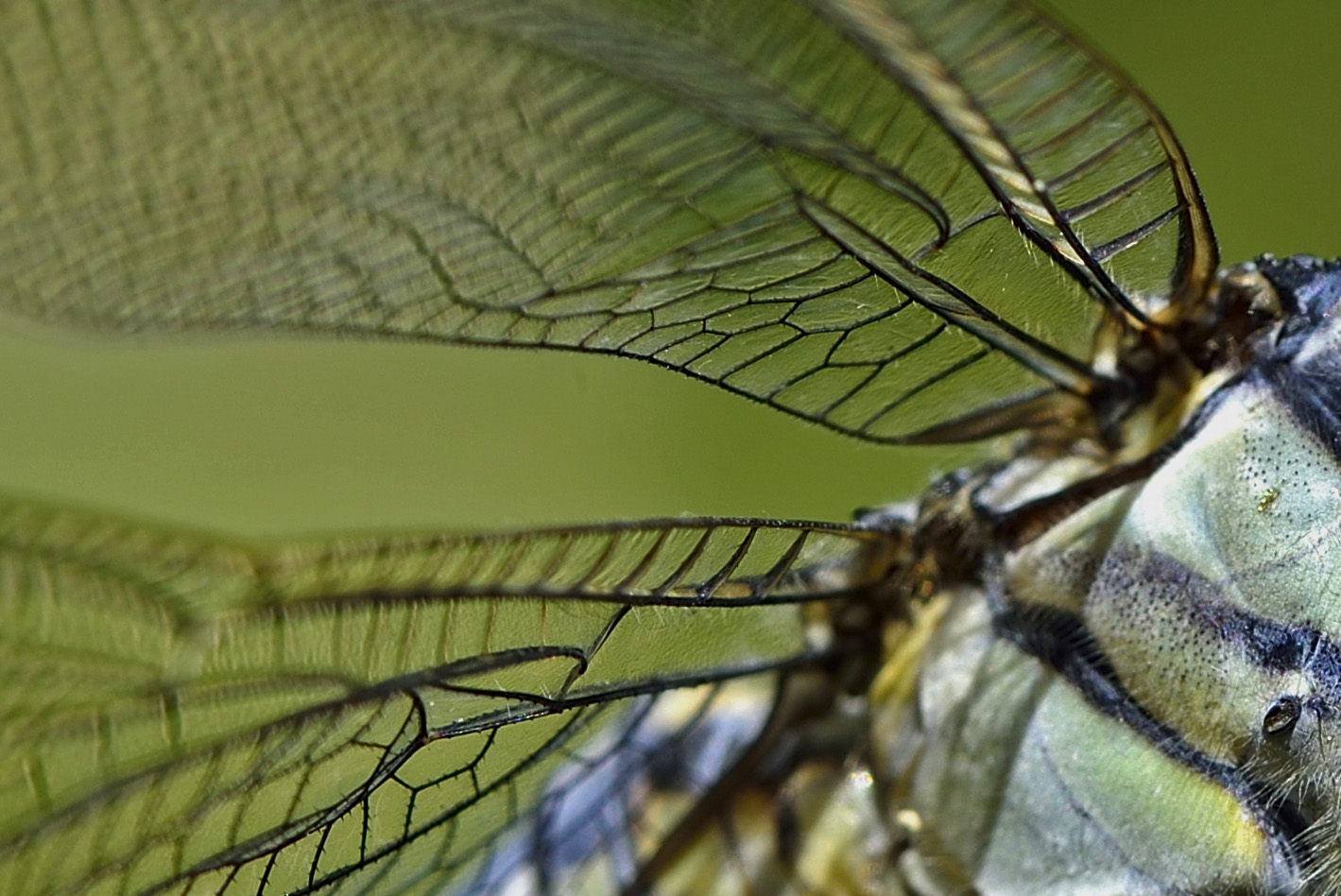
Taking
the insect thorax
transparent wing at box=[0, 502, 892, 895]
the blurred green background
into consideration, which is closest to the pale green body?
the insect thorax

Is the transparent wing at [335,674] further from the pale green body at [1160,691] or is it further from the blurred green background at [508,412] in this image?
the blurred green background at [508,412]

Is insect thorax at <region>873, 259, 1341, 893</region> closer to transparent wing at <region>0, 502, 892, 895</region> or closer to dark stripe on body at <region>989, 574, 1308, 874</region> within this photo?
dark stripe on body at <region>989, 574, 1308, 874</region>

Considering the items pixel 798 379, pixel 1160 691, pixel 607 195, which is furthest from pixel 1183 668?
pixel 607 195

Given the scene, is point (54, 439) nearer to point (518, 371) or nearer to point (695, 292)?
point (518, 371)

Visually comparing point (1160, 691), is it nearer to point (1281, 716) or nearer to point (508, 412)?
point (1281, 716)

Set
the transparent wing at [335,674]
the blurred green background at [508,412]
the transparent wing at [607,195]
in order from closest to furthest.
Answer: the transparent wing at [335,674], the transparent wing at [607,195], the blurred green background at [508,412]

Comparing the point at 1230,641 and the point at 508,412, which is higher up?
the point at 508,412

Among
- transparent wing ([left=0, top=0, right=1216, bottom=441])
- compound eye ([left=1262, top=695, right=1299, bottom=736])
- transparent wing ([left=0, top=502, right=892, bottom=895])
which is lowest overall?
compound eye ([left=1262, top=695, right=1299, bottom=736])

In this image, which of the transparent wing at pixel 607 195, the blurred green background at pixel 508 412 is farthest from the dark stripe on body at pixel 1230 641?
the blurred green background at pixel 508 412
